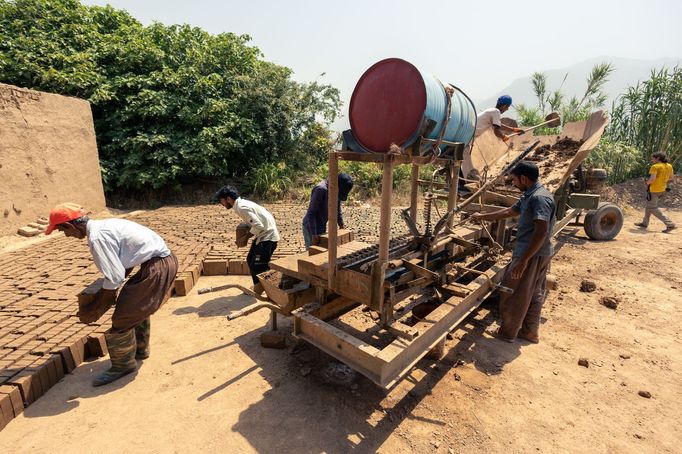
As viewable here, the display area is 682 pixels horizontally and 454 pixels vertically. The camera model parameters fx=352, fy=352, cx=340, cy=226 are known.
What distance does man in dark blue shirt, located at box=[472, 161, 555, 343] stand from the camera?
11.0 ft

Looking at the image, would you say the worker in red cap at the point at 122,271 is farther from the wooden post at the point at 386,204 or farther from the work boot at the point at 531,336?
the work boot at the point at 531,336

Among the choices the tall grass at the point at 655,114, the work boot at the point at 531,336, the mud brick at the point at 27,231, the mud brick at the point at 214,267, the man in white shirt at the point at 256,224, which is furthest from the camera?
the tall grass at the point at 655,114

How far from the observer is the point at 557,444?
8.20ft

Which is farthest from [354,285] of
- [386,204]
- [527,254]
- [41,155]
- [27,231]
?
[41,155]

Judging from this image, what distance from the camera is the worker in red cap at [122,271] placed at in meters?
2.79

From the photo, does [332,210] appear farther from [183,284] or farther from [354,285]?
[183,284]

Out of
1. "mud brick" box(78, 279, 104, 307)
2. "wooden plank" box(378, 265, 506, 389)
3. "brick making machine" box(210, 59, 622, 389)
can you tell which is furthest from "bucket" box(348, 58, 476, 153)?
"mud brick" box(78, 279, 104, 307)

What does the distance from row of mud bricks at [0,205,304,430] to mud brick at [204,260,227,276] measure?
6 cm

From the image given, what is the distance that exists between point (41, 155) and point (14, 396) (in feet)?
22.1

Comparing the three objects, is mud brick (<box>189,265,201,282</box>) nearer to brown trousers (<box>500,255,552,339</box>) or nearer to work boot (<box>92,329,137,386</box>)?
work boot (<box>92,329,137,386</box>)

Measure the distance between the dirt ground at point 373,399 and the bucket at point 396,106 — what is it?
2083mm

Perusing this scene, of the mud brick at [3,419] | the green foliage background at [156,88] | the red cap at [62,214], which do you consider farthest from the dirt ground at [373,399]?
the green foliage background at [156,88]

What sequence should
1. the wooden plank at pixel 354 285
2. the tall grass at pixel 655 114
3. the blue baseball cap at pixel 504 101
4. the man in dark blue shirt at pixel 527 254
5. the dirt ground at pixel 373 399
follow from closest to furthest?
the dirt ground at pixel 373 399
the wooden plank at pixel 354 285
the man in dark blue shirt at pixel 527 254
the blue baseball cap at pixel 504 101
the tall grass at pixel 655 114

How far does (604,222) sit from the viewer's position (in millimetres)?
7777
